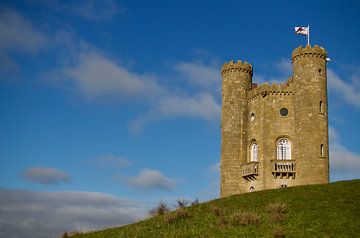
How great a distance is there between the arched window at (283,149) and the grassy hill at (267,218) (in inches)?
655

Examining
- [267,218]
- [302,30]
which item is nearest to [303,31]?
[302,30]

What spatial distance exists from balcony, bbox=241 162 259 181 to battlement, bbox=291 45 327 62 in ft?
36.9

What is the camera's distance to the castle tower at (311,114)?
48.4m

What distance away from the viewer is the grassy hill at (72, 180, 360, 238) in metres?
25.0

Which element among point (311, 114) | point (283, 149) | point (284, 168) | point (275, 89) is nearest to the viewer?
point (311, 114)

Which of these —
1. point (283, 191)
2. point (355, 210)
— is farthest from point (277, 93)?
point (355, 210)

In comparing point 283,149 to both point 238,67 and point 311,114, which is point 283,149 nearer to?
point 311,114

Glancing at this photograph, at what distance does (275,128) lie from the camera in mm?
52031

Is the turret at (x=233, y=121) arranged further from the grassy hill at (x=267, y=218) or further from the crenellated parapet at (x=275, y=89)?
the grassy hill at (x=267, y=218)

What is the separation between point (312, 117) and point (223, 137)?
972 cm

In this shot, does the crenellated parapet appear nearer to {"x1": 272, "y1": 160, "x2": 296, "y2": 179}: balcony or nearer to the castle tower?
the castle tower

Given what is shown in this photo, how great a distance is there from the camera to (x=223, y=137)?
54.7 m

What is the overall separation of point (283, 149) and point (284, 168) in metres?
2.13

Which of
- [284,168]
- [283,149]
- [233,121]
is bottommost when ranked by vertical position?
[284,168]
